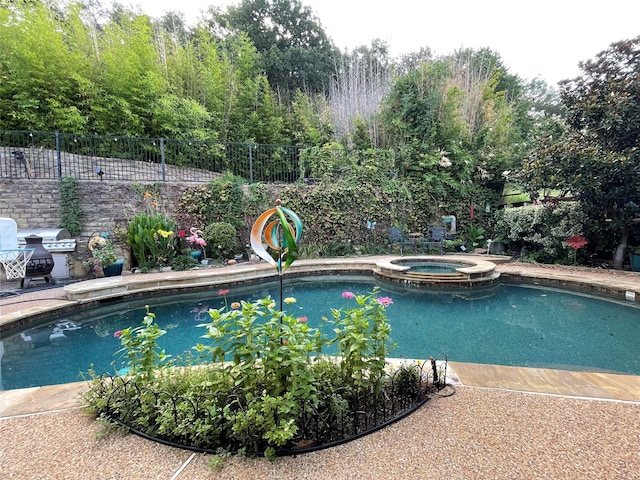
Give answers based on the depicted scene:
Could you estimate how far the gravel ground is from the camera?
4.43 ft

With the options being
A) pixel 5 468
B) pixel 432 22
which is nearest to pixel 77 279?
pixel 5 468

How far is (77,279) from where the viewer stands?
6.12 m

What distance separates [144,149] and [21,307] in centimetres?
626

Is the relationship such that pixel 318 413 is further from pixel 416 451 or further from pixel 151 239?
pixel 151 239

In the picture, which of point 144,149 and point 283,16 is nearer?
point 144,149

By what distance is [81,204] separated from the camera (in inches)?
259

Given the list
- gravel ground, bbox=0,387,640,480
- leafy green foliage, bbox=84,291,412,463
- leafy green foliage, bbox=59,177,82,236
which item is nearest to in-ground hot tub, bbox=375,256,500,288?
gravel ground, bbox=0,387,640,480

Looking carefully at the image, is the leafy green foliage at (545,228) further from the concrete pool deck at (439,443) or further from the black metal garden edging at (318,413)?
the black metal garden edging at (318,413)

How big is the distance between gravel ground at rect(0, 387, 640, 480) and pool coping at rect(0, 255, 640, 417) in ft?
0.71

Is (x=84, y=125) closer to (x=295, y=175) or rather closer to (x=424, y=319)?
(x=295, y=175)

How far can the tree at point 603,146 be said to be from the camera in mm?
5516

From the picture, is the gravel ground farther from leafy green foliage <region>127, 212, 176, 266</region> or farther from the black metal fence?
the black metal fence

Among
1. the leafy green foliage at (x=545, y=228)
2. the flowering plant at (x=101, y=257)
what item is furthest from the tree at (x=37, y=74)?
the leafy green foliage at (x=545, y=228)

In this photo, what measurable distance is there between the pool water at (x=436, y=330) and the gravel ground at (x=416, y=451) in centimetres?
80
